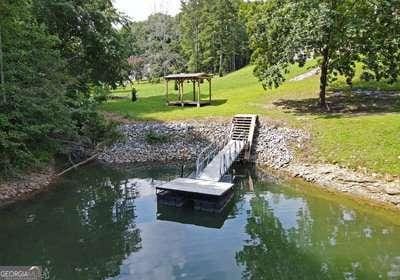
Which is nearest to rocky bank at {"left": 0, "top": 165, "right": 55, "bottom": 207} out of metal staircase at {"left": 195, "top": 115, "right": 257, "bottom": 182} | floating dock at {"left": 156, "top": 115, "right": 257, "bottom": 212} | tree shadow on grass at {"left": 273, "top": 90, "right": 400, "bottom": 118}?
floating dock at {"left": 156, "top": 115, "right": 257, "bottom": 212}

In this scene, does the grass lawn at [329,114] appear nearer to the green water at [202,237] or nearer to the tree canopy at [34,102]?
the green water at [202,237]

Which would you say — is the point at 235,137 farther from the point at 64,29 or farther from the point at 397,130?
A: the point at 64,29

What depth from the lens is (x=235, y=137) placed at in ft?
90.1

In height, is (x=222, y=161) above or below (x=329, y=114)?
below

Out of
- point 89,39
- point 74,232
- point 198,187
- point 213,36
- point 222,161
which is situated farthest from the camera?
point 213,36

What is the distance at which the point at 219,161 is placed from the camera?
921 inches

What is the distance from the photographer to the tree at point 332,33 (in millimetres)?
26000

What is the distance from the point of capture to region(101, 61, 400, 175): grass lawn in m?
21.6

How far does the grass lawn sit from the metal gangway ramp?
2.31m

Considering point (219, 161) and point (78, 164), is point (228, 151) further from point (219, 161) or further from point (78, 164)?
point (78, 164)

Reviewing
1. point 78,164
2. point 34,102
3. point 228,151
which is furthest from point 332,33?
point 34,102

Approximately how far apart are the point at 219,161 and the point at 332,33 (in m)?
10.8

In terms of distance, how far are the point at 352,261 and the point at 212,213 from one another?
6.27m

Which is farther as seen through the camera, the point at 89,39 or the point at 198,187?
the point at 89,39
